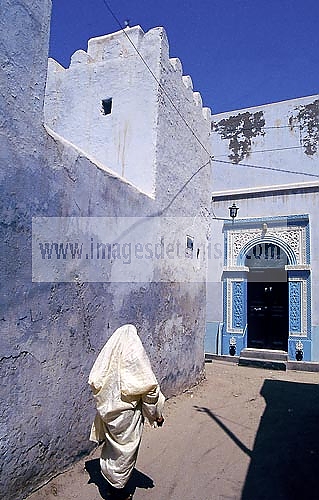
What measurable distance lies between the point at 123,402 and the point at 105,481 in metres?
1.00

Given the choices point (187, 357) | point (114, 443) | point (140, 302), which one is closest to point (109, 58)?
point (140, 302)

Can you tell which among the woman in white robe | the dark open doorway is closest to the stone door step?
the dark open doorway

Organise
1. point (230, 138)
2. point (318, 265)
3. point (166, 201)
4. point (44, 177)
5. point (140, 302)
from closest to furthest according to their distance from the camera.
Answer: point (44, 177)
point (140, 302)
point (166, 201)
point (318, 265)
point (230, 138)

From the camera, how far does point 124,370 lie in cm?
292

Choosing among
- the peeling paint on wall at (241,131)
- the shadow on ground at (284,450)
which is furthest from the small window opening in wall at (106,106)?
the peeling paint on wall at (241,131)

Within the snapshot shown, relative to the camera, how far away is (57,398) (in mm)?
3375

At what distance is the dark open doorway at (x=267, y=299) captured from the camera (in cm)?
1110

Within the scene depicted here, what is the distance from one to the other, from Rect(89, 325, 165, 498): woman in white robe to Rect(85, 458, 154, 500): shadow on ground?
0.41 meters

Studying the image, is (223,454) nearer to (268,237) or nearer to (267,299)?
(268,237)

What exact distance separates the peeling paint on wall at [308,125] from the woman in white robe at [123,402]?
33.3ft

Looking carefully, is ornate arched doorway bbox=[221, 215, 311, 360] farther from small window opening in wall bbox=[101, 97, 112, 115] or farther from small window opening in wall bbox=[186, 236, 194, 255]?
small window opening in wall bbox=[101, 97, 112, 115]

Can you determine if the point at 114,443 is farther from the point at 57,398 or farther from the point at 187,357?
the point at 187,357

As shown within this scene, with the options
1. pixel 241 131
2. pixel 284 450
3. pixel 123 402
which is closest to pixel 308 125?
pixel 241 131

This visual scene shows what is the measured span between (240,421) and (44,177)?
13.5ft
